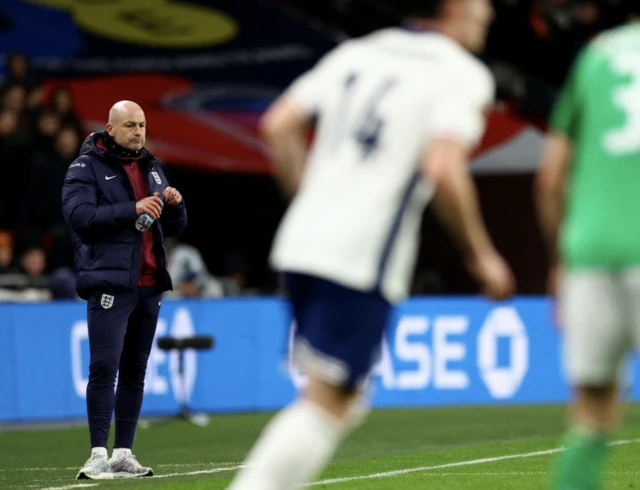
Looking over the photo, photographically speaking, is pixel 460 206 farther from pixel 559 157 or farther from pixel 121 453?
pixel 121 453

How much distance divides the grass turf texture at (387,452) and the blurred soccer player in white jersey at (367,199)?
3145 mm

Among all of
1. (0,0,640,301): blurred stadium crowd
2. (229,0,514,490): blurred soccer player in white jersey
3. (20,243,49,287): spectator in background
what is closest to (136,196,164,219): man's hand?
(229,0,514,490): blurred soccer player in white jersey

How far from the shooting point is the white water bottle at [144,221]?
866cm

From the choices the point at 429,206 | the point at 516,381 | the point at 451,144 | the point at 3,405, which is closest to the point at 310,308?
the point at 451,144

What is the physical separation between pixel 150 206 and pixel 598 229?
14.4 feet

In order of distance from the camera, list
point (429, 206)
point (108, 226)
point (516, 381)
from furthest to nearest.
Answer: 1. point (429, 206)
2. point (516, 381)
3. point (108, 226)

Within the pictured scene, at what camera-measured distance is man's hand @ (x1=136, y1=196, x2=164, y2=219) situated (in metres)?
8.59

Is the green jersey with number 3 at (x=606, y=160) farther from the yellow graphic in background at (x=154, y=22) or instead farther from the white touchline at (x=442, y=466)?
the yellow graphic in background at (x=154, y=22)

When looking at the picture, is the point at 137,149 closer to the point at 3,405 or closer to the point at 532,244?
the point at 3,405

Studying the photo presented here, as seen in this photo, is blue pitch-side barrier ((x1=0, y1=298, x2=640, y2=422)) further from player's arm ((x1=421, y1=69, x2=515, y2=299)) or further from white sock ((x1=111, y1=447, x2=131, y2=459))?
player's arm ((x1=421, y1=69, x2=515, y2=299))

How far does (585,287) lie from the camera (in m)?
4.62

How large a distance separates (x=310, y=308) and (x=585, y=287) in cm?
88

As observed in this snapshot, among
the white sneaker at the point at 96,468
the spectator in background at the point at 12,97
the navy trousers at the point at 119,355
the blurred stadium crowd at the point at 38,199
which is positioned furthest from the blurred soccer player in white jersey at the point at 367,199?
the spectator in background at the point at 12,97

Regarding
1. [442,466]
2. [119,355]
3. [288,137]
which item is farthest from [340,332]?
[442,466]
